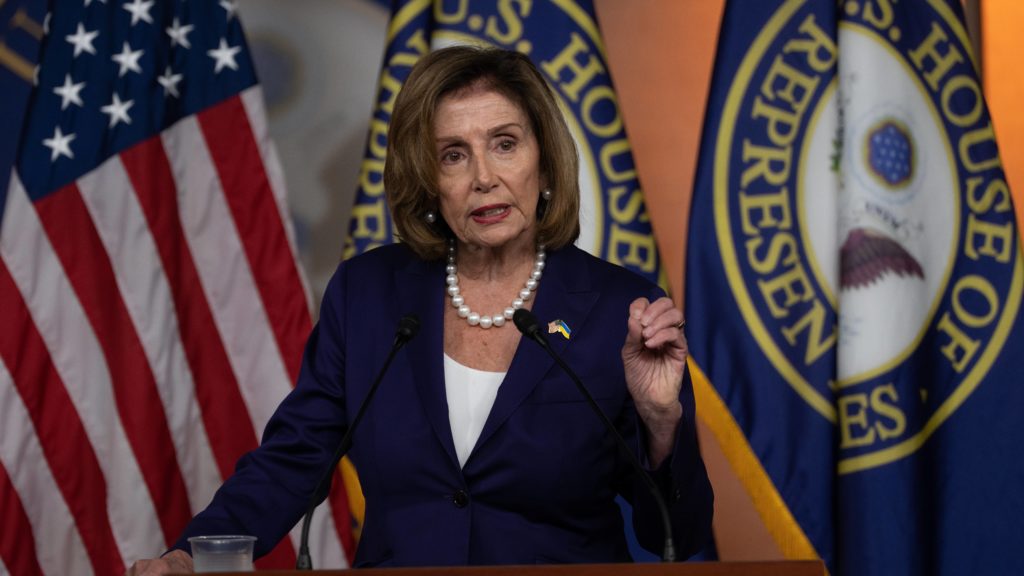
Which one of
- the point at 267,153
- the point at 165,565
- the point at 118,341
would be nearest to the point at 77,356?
the point at 118,341

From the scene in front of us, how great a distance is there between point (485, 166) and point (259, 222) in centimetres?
143

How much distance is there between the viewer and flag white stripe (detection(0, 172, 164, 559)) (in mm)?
3146

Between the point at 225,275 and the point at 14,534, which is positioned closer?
the point at 14,534

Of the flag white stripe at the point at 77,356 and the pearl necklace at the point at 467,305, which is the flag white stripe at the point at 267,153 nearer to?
the flag white stripe at the point at 77,356

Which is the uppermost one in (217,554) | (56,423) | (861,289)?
(217,554)

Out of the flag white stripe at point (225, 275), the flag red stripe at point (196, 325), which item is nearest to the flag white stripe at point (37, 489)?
the flag red stripe at point (196, 325)

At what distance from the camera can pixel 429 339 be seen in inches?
80.0

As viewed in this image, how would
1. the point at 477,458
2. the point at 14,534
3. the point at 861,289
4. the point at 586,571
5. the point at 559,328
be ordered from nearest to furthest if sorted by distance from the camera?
the point at 586,571, the point at 477,458, the point at 559,328, the point at 14,534, the point at 861,289

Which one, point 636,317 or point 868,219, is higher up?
point 636,317

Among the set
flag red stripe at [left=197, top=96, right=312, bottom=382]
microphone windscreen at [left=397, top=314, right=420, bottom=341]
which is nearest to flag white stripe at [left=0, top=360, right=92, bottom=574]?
flag red stripe at [left=197, top=96, right=312, bottom=382]

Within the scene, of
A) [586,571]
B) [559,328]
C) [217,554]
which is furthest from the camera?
[559,328]

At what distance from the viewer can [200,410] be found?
3.26 meters

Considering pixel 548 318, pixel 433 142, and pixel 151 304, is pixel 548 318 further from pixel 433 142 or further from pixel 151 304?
pixel 151 304

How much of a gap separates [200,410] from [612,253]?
45.8 inches
